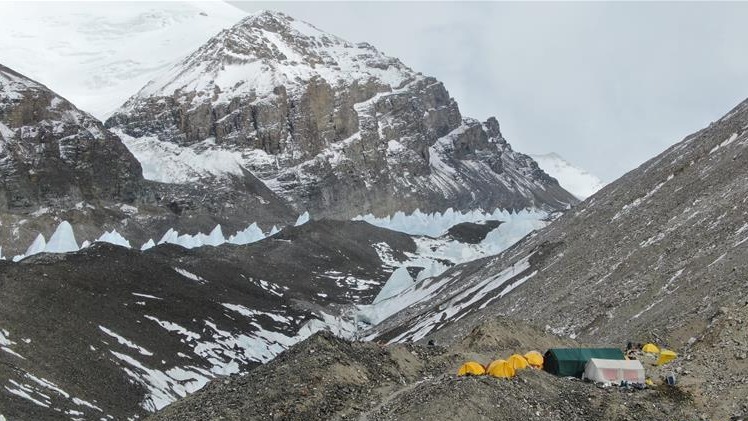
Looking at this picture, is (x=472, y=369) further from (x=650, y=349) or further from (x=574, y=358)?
(x=650, y=349)

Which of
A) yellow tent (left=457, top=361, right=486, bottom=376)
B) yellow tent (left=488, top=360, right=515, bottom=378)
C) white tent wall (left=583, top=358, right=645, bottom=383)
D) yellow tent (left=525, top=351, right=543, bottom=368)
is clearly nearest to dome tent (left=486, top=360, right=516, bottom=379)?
yellow tent (left=488, top=360, right=515, bottom=378)

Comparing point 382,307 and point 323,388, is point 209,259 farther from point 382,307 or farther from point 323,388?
point 323,388

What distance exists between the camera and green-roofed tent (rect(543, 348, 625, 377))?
31531 millimetres

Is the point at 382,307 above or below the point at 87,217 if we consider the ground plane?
below

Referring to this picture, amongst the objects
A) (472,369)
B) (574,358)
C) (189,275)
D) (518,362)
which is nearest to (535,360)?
(574,358)

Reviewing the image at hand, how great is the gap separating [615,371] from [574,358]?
194 cm

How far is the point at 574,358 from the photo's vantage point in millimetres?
31594

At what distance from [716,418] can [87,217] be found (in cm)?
17697

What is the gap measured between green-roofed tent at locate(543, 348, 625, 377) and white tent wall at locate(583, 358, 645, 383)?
887 mm

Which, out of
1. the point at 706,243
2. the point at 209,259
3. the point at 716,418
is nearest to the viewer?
the point at 716,418

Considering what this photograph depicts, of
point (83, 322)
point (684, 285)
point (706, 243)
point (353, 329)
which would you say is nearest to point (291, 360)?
point (684, 285)

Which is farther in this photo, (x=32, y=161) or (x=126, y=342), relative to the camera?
(x=32, y=161)

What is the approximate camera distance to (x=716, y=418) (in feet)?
87.3

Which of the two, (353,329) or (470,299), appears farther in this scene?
(353,329)
